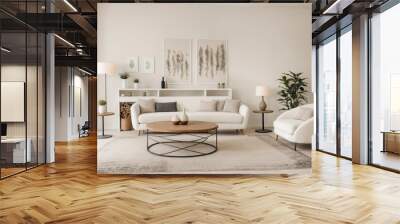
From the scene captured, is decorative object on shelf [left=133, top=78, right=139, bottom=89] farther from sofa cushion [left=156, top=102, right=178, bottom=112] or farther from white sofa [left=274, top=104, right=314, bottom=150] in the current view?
white sofa [left=274, top=104, right=314, bottom=150]

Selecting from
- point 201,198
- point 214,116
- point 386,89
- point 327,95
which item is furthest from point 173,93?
point 386,89

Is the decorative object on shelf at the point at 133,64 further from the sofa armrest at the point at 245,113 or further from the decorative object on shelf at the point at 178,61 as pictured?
the sofa armrest at the point at 245,113

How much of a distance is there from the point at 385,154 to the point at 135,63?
13.4 ft

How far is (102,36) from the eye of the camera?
139 inches

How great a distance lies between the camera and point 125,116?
357 cm

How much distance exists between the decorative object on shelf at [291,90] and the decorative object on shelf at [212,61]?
671 mm

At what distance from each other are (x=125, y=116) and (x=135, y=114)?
12cm

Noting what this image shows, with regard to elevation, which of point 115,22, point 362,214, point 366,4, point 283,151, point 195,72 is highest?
point 366,4

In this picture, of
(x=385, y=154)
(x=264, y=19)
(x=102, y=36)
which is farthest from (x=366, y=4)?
(x=102, y=36)

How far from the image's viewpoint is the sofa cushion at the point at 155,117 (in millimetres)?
3625

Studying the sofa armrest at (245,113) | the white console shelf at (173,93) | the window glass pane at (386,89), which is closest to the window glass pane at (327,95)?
the window glass pane at (386,89)

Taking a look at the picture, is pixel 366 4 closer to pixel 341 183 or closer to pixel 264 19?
pixel 264 19

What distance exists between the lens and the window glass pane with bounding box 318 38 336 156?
4.46 meters

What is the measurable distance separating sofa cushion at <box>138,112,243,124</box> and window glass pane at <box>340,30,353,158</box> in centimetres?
275
